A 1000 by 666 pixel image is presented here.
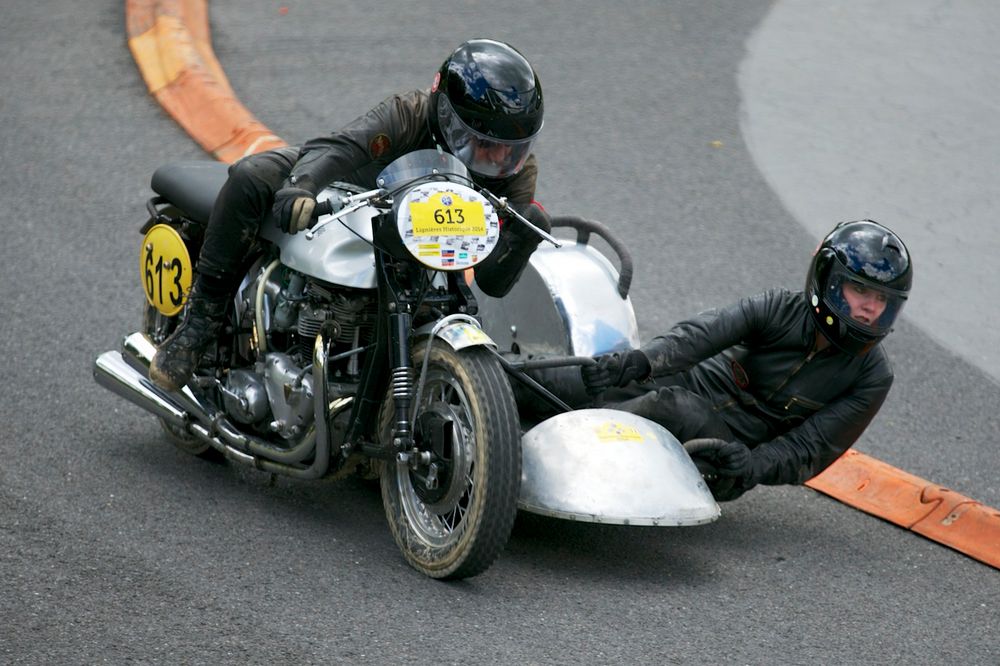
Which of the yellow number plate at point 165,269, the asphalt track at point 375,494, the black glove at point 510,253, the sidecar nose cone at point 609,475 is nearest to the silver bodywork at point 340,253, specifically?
the black glove at point 510,253

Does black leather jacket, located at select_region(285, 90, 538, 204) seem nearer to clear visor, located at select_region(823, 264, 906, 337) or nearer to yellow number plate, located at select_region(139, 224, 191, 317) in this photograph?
yellow number plate, located at select_region(139, 224, 191, 317)

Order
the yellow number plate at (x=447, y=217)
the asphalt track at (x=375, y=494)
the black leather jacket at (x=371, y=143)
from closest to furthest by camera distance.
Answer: the asphalt track at (x=375, y=494), the yellow number plate at (x=447, y=217), the black leather jacket at (x=371, y=143)

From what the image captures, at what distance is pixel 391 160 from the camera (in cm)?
511

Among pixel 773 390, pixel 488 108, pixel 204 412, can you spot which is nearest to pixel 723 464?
pixel 773 390

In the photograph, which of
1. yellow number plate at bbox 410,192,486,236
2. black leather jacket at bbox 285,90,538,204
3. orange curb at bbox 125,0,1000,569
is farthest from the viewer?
orange curb at bbox 125,0,1000,569

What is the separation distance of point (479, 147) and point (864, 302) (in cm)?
148

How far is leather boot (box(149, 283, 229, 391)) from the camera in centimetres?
531

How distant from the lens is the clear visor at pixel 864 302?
5105mm

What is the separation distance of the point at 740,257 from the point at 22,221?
12.8 feet

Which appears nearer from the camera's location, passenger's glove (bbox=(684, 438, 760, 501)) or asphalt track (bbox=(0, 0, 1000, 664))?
asphalt track (bbox=(0, 0, 1000, 664))

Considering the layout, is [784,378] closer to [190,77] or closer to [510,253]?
[510,253]

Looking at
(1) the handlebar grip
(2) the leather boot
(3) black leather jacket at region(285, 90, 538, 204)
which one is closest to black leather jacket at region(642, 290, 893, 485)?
(3) black leather jacket at region(285, 90, 538, 204)

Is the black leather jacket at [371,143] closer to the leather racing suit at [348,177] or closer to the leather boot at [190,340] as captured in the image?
the leather racing suit at [348,177]

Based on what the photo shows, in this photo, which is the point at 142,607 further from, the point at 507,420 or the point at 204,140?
the point at 204,140
